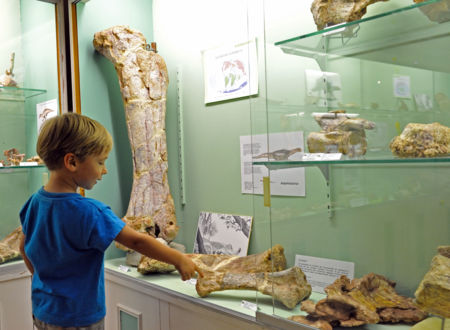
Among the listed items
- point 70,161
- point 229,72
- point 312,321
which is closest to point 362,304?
point 312,321

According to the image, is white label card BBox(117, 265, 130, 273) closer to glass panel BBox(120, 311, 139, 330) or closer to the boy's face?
glass panel BBox(120, 311, 139, 330)

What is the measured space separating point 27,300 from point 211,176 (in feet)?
4.55

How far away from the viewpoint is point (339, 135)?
4.99 ft

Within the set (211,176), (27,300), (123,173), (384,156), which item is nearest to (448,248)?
(384,156)

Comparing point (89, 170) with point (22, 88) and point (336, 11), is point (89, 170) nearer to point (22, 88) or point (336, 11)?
point (336, 11)

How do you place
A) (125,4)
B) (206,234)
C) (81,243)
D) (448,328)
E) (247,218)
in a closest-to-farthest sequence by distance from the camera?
(448,328), (81,243), (247,218), (206,234), (125,4)

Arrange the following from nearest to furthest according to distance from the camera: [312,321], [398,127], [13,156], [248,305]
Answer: [398,127], [312,321], [248,305], [13,156]

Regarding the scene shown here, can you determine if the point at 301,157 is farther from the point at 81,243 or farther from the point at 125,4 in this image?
the point at 125,4

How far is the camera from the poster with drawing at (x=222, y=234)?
8.50ft

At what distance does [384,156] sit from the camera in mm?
1410

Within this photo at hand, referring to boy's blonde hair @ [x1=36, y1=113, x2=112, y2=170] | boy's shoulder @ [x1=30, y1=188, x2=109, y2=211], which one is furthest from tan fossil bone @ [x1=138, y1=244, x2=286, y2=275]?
boy's blonde hair @ [x1=36, y1=113, x2=112, y2=170]

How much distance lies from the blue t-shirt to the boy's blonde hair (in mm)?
152

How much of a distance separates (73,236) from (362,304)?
1041 mm

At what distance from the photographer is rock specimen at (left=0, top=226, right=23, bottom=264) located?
108 inches
